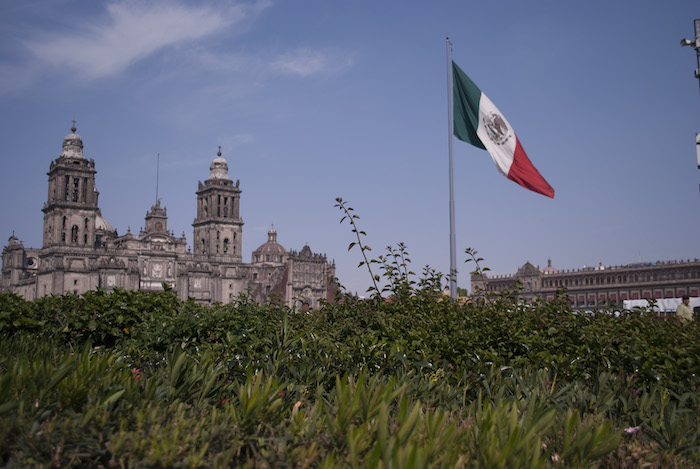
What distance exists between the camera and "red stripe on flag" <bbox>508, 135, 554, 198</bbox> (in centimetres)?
1711

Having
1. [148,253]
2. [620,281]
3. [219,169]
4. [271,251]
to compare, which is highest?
[219,169]

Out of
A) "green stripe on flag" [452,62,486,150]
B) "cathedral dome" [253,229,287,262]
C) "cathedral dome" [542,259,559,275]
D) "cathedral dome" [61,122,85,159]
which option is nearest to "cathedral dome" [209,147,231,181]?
"cathedral dome" [253,229,287,262]

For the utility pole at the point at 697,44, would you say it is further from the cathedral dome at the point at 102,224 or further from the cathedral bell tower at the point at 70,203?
the cathedral dome at the point at 102,224

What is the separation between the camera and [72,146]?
123438 millimetres

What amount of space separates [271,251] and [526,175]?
447 ft

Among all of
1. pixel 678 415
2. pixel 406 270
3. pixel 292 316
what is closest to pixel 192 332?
pixel 292 316

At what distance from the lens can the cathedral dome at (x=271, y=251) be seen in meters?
150

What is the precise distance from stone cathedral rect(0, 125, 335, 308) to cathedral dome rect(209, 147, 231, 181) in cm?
23

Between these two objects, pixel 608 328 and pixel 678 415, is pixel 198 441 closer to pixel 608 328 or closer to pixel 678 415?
pixel 678 415

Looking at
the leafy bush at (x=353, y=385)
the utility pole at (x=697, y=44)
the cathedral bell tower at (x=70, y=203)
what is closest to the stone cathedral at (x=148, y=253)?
the cathedral bell tower at (x=70, y=203)

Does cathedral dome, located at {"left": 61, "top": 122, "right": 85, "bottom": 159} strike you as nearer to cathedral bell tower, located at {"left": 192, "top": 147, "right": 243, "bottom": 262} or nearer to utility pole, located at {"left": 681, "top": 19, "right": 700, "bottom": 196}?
cathedral bell tower, located at {"left": 192, "top": 147, "right": 243, "bottom": 262}

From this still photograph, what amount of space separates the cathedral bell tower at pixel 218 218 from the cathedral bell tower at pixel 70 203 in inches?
964

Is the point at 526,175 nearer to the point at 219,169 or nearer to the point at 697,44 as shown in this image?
the point at 697,44

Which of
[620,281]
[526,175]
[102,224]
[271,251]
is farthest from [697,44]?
[102,224]
